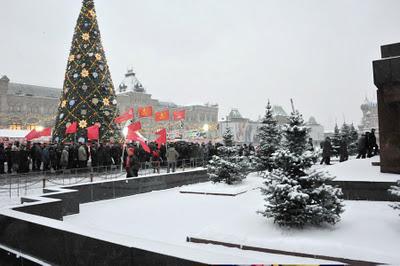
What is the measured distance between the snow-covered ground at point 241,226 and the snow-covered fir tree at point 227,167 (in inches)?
76.7

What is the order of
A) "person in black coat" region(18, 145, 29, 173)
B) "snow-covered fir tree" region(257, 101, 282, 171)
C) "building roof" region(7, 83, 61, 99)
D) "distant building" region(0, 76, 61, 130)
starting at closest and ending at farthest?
1. "person in black coat" region(18, 145, 29, 173)
2. "snow-covered fir tree" region(257, 101, 282, 171)
3. "distant building" region(0, 76, 61, 130)
4. "building roof" region(7, 83, 61, 99)

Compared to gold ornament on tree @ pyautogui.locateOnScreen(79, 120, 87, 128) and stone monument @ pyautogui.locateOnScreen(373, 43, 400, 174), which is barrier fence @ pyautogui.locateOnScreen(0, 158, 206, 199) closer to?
gold ornament on tree @ pyautogui.locateOnScreen(79, 120, 87, 128)

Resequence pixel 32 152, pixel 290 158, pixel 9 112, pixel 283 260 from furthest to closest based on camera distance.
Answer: pixel 9 112, pixel 32 152, pixel 290 158, pixel 283 260

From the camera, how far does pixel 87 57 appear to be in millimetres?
18844

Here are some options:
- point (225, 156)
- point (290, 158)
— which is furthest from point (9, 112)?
point (290, 158)

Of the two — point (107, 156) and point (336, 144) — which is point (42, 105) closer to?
point (336, 144)

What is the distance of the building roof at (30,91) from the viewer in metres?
69.8

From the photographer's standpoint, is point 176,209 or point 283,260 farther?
point 176,209

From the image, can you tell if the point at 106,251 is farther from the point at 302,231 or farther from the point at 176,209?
the point at 176,209

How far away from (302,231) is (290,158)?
1.31 metres

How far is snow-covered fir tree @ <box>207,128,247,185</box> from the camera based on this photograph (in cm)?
1245

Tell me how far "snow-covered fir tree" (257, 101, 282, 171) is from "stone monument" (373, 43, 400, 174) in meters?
8.44

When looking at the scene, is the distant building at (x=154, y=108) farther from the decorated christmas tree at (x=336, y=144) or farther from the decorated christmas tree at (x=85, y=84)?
the decorated christmas tree at (x=85, y=84)

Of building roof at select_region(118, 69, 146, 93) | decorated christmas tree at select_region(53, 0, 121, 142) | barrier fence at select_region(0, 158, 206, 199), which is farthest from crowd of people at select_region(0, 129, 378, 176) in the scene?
building roof at select_region(118, 69, 146, 93)
